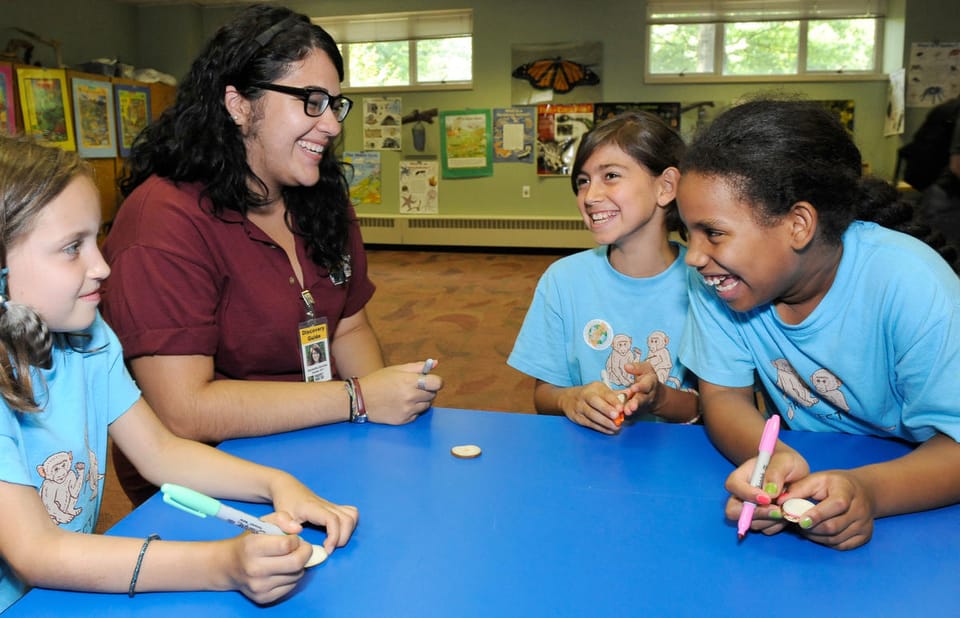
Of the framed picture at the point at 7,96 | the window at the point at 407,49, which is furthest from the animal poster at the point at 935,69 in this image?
the framed picture at the point at 7,96

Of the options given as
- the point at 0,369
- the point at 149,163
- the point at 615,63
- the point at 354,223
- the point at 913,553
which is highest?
the point at 615,63

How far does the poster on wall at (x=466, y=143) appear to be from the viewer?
7449 mm

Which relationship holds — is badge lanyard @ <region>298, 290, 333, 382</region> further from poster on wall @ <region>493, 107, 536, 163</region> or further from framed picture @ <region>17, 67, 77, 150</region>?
poster on wall @ <region>493, 107, 536, 163</region>

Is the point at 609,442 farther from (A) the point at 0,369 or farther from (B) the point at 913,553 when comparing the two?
(A) the point at 0,369

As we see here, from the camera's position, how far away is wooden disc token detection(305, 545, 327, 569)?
800 millimetres

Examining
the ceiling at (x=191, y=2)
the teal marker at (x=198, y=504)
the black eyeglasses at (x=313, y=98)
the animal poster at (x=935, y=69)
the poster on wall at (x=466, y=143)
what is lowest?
the teal marker at (x=198, y=504)

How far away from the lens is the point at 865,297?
1.10 m

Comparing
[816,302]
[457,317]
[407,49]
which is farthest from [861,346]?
[407,49]

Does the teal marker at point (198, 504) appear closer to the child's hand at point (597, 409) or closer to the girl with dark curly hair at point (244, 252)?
the girl with dark curly hair at point (244, 252)

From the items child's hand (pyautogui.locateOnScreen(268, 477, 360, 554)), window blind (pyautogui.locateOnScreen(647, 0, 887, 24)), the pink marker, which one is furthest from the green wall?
child's hand (pyautogui.locateOnScreen(268, 477, 360, 554))

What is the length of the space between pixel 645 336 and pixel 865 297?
0.55 metres

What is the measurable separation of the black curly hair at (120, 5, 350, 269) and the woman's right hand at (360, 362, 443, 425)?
1.52ft

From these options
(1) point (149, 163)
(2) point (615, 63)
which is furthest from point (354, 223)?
(2) point (615, 63)

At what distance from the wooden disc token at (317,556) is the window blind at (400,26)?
284 inches
